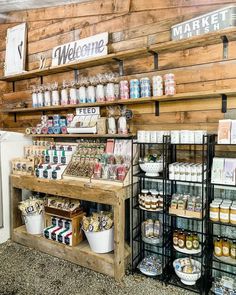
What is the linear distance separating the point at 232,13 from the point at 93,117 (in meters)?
1.51

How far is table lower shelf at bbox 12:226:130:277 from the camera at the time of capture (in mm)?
2271

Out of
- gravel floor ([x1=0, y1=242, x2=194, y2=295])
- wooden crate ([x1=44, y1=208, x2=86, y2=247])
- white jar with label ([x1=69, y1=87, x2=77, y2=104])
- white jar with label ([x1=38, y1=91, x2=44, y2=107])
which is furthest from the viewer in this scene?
white jar with label ([x1=38, y1=91, x2=44, y2=107])

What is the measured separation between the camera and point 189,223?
229 cm

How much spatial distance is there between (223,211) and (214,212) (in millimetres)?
63

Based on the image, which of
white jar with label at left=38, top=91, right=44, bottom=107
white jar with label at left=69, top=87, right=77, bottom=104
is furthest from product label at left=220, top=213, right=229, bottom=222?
white jar with label at left=38, top=91, right=44, bottom=107

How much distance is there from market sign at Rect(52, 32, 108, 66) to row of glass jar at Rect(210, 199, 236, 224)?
1.74 meters

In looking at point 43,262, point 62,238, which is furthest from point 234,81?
point 43,262

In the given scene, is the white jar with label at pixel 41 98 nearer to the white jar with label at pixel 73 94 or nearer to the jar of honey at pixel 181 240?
the white jar with label at pixel 73 94

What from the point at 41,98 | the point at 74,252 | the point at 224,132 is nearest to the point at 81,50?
the point at 41,98

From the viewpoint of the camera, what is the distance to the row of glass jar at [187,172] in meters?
1.95

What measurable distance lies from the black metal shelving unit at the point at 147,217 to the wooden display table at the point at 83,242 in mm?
119

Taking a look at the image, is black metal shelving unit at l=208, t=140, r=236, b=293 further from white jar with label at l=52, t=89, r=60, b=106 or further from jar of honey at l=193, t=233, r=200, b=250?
white jar with label at l=52, t=89, r=60, b=106

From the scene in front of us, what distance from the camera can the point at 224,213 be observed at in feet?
6.21

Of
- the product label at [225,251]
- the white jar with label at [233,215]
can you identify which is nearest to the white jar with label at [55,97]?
the white jar with label at [233,215]
